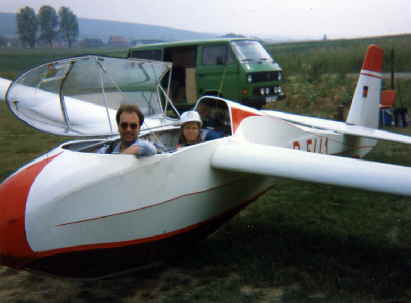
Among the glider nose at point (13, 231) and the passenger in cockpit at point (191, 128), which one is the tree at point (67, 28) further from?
the glider nose at point (13, 231)

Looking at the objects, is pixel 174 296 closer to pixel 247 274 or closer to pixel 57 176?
pixel 247 274

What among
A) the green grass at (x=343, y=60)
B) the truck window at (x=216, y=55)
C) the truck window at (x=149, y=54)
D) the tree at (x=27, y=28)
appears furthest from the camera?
the tree at (x=27, y=28)

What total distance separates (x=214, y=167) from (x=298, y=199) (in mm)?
2298

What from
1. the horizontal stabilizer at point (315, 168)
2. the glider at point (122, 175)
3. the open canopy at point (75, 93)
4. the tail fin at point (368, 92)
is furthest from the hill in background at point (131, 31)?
the horizontal stabilizer at point (315, 168)

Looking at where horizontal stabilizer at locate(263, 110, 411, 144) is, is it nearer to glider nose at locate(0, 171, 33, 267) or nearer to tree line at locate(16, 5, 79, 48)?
glider nose at locate(0, 171, 33, 267)

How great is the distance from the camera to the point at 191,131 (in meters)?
3.89

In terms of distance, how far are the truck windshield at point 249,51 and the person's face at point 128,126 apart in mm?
8611

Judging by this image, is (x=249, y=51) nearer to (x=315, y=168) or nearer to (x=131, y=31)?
(x=315, y=168)

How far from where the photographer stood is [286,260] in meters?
3.67

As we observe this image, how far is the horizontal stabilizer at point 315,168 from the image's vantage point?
3.10 metres

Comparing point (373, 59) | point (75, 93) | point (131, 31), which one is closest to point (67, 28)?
point (373, 59)

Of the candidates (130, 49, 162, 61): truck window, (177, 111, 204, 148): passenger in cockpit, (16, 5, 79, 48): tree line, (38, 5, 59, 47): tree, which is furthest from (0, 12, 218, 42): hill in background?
(177, 111, 204, 148): passenger in cockpit

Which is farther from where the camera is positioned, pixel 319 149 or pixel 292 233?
pixel 319 149

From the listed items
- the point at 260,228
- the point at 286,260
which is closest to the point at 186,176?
the point at 286,260
